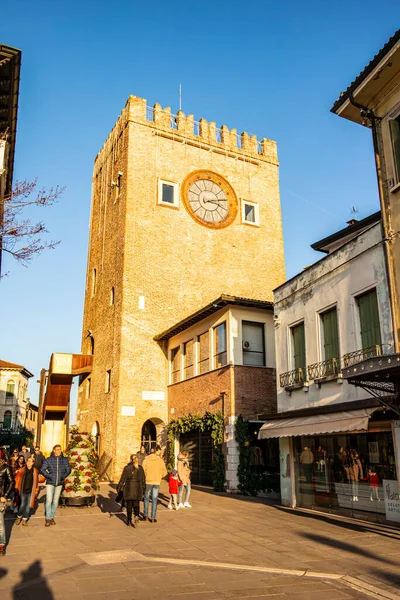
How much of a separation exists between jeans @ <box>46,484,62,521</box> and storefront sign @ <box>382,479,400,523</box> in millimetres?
7607

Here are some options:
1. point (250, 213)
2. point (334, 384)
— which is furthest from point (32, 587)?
point (250, 213)

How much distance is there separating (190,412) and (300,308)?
9.50m

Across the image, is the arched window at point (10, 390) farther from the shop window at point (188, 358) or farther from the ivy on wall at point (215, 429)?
the ivy on wall at point (215, 429)

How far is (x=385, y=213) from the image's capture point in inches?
484

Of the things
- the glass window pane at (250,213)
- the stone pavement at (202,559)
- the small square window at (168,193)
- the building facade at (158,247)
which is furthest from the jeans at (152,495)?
the glass window pane at (250,213)

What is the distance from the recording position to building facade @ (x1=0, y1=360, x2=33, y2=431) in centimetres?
6269

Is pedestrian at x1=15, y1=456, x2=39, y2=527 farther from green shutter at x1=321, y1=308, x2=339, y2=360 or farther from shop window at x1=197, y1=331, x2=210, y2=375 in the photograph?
shop window at x1=197, y1=331, x2=210, y2=375

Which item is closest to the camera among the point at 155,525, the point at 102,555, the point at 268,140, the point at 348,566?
the point at 348,566

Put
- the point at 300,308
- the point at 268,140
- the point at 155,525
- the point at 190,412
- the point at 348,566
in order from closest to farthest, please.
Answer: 1. the point at 348,566
2. the point at 155,525
3. the point at 300,308
4. the point at 190,412
5. the point at 268,140

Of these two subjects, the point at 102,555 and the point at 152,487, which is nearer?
the point at 102,555

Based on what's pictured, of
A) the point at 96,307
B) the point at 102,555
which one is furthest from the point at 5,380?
the point at 102,555

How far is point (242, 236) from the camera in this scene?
106 ft

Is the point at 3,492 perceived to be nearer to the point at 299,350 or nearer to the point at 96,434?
the point at 299,350

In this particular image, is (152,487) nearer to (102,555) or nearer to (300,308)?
(102,555)
